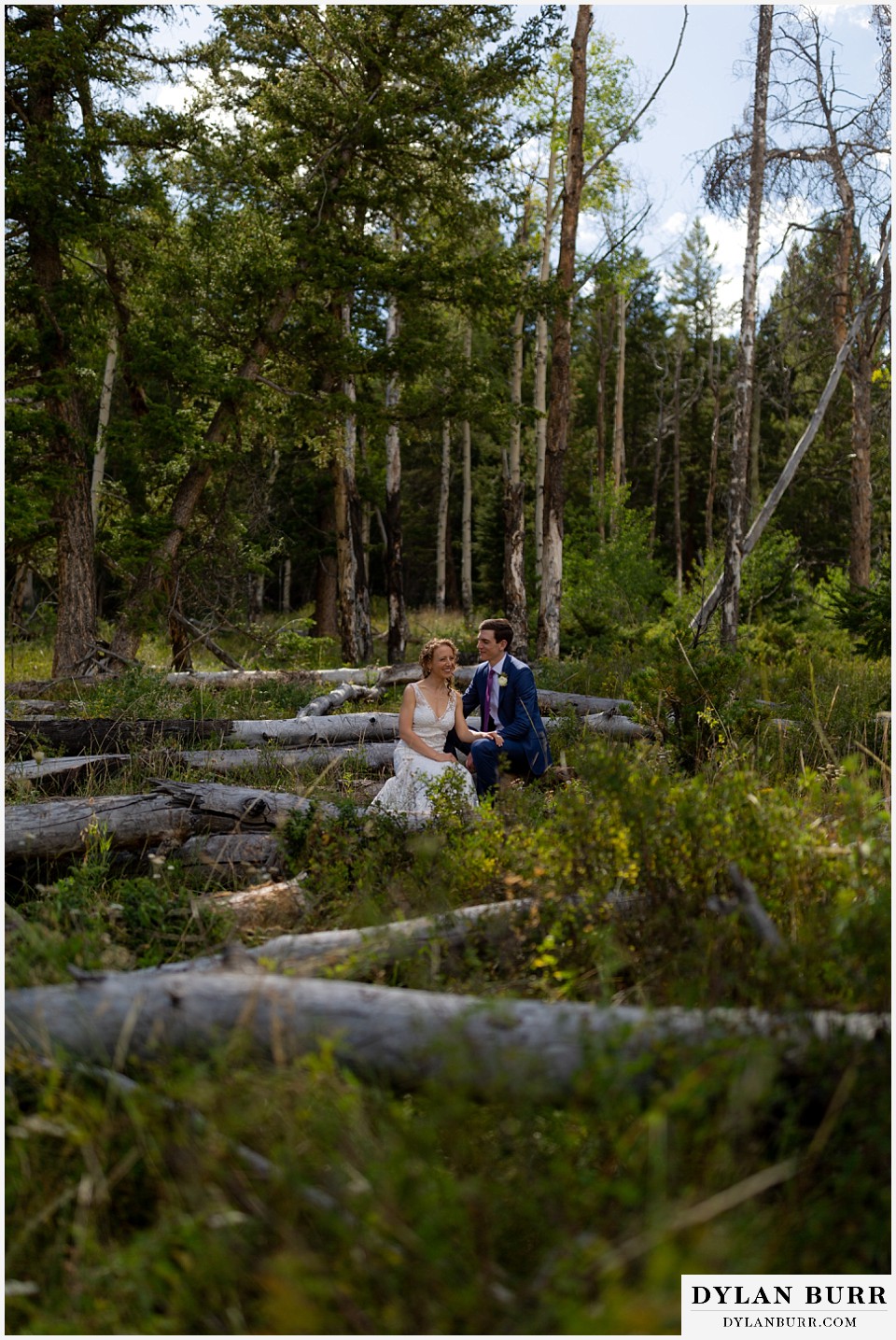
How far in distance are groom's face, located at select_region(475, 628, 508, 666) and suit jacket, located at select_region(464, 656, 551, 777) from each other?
8cm

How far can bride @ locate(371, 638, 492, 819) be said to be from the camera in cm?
688

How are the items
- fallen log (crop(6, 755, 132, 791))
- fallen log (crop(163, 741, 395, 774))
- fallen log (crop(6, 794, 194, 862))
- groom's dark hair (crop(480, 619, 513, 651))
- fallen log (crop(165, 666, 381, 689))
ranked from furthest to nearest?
1. fallen log (crop(165, 666, 381, 689))
2. groom's dark hair (crop(480, 619, 513, 651))
3. fallen log (crop(163, 741, 395, 774))
4. fallen log (crop(6, 755, 132, 791))
5. fallen log (crop(6, 794, 194, 862))

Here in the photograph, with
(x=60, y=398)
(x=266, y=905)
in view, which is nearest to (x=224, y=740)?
(x=266, y=905)

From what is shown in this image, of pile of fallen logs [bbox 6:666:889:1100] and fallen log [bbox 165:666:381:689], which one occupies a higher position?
fallen log [bbox 165:666:381:689]

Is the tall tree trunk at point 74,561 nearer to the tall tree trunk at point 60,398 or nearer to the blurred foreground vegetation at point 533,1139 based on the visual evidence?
the tall tree trunk at point 60,398

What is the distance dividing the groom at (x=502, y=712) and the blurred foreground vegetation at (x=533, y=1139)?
305 cm

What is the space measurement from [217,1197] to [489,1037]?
81cm

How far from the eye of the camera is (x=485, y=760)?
24.4ft

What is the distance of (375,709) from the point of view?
1088cm

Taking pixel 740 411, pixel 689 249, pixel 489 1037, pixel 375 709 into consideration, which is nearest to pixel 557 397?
pixel 740 411

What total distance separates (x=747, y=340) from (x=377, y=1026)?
1245cm

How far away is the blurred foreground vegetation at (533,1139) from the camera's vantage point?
2033 mm

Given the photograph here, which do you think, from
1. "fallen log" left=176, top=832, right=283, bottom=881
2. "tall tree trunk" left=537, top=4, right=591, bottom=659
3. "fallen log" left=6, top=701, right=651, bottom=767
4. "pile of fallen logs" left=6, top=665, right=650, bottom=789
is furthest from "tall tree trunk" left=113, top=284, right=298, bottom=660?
"fallen log" left=176, top=832, right=283, bottom=881

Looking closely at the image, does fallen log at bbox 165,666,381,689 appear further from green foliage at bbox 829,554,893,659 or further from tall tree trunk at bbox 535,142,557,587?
tall tree trunk at bbox 535,142,557,587
